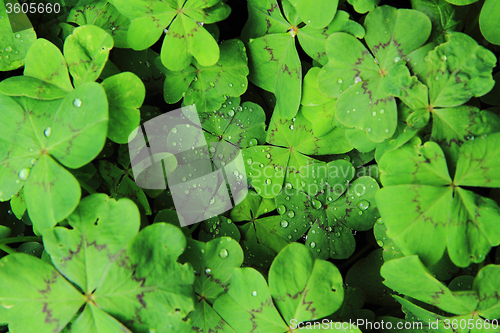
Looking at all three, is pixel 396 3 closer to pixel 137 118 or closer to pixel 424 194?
pixel 424 194

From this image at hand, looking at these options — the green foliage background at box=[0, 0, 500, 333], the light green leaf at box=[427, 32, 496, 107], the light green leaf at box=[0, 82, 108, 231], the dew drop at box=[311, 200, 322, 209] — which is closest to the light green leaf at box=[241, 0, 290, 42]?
the green foliage background at box=[0, 0, 500, 333]

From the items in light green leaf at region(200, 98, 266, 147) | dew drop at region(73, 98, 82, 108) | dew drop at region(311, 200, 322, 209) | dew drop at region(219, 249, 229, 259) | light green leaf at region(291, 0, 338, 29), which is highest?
light green leaf at region(291, 0, 338, 29)

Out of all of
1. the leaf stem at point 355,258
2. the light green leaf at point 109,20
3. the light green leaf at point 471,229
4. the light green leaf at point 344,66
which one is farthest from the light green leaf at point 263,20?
the leaf stem at point 355,258

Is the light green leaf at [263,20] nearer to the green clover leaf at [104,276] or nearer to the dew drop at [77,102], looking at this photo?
the dew drop at [77,102]

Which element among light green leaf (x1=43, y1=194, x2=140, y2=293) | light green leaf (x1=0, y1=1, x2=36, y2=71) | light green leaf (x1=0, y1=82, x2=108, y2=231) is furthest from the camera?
light green leaf (x1=0, y1=1, x2=36, y2=71)

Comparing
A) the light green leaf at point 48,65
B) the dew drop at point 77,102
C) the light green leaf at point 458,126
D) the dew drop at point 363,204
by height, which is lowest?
the dew drop at point 363,204

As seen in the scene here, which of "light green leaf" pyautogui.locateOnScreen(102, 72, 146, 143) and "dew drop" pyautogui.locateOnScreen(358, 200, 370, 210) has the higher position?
"light green leaf" pyautogui.locateOnScreen(102, 72, 146, 143)

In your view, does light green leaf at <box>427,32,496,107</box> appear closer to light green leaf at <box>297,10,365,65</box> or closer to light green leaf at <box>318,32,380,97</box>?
light green leaf at <box>318,32,380,97</box>
